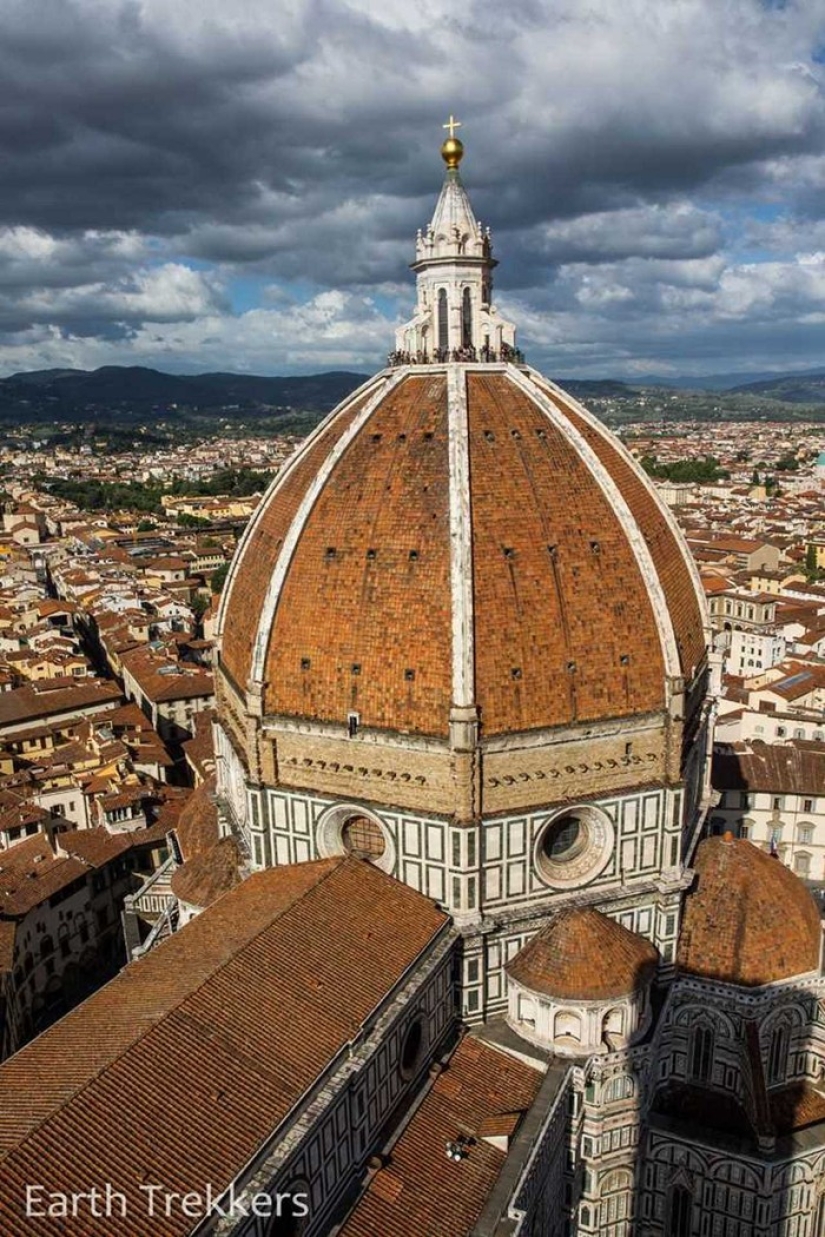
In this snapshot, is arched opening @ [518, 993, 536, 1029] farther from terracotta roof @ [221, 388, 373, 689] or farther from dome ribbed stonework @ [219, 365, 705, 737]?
terracotta roof @ [221, 388, 373, 689]

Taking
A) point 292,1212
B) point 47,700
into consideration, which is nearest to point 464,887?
point 292,1212

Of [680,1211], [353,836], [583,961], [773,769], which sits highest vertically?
[353,836]

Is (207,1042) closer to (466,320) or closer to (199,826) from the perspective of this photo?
(199,826)

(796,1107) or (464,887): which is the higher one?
(464,887)

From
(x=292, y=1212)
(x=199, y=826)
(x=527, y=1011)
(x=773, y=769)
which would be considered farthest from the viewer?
(x=773, y=769)

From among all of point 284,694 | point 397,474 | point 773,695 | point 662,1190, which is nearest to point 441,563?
point 397,474

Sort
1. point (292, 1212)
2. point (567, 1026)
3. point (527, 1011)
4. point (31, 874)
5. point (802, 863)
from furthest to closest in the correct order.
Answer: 1. point (802, 863)
2. point (31, 874)
3. point (527, 1011)
4. point (567, 1026)
5. point (292, 1212)

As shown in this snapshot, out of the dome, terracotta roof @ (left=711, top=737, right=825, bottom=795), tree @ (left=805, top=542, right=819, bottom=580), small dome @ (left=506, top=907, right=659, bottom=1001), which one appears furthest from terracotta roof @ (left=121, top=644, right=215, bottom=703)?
tree @ (left=805, top=542, right=819, bottom=580)
